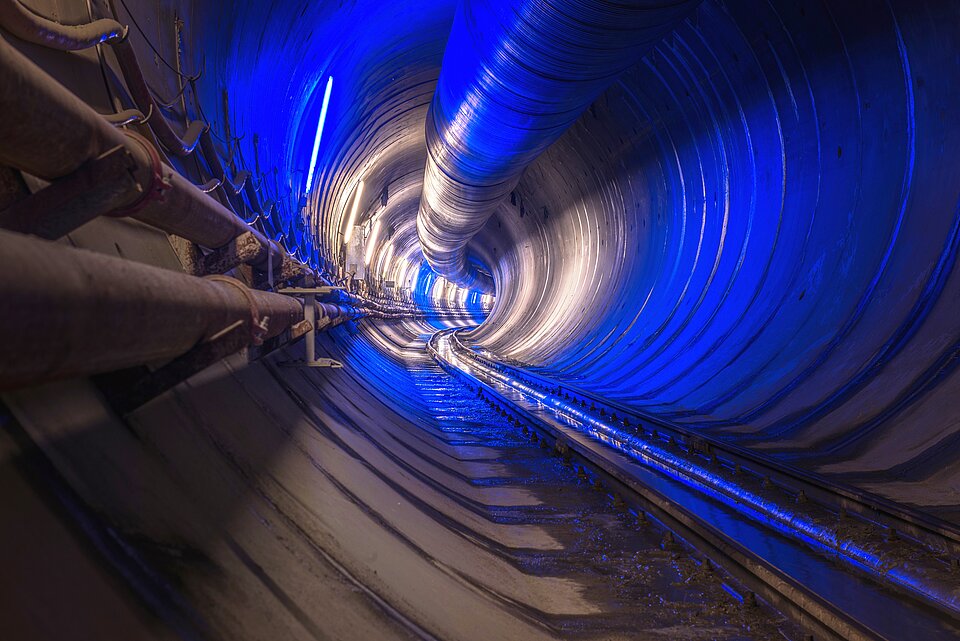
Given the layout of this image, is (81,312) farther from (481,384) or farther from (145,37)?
(481,384)

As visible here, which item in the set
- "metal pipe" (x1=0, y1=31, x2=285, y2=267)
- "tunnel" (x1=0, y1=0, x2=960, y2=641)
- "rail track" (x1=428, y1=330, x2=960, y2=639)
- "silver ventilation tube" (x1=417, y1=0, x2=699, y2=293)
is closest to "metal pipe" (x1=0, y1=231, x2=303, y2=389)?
"tunnel" (x1=0, y1=0, x2=960, y2=641)

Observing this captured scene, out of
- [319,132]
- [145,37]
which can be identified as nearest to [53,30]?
[145,37]

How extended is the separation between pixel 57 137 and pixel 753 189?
21.5 ft

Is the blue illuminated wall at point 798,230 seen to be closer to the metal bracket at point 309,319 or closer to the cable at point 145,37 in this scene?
the metal bracket at point 309,319

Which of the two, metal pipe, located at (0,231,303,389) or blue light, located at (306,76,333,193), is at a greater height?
blue light, located at (306,76,333,193)

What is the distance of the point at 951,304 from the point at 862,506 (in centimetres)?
153

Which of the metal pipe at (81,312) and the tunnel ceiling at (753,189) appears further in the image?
the tunnel ceiling at (753,189)

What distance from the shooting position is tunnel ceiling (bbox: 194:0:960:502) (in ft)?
15.3

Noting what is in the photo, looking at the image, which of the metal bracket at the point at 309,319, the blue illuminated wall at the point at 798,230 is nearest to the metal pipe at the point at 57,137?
the metal bracket at the point at 309,319

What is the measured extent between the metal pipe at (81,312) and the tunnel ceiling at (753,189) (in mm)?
3179

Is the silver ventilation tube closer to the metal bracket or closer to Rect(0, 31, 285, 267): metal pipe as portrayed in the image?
the metal bracket

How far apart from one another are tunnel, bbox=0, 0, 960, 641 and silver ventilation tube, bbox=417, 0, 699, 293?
4 cm

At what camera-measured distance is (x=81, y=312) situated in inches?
50.3

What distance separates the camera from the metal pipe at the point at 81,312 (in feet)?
3.67
